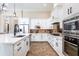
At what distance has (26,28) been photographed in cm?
948

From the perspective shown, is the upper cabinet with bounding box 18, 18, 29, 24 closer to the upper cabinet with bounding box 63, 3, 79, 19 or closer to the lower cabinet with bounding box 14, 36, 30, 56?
the lower cabinet with bounding box 14, 36, 30, 56

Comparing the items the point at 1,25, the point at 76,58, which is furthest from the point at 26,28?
the point at 76,58

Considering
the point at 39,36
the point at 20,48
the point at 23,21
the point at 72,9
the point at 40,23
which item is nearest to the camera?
the point at 72,9

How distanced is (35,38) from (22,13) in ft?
7.70

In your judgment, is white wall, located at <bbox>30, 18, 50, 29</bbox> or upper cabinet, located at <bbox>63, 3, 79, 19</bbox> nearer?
upper cabinet, located at <bbox>63, 3, 79, 19</bbox>

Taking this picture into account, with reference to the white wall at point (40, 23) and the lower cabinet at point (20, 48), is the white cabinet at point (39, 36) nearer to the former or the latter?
the white wall at point (40, 23)

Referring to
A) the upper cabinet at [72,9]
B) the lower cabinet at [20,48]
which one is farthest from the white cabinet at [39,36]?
the upper cabinet at [72,9]

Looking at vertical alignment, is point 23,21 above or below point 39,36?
above

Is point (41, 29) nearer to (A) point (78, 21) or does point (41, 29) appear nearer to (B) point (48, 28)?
(B) point (48, 28)

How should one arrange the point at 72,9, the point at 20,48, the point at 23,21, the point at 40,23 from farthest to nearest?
the point at 40,23 → the point at 23,21 → the point at 20,48 → the point at 72,9

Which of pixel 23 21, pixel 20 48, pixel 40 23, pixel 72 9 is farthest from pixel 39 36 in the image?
pixel 72 9

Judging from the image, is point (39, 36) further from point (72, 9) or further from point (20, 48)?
point (72, 9)

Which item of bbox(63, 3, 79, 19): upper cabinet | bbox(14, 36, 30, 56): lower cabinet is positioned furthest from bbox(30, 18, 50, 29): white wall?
bbox(63, 3, 79, 19): upper cabinet

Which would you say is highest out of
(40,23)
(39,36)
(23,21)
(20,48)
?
(23,21)
